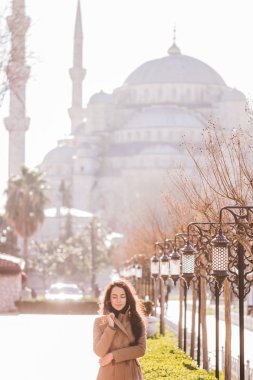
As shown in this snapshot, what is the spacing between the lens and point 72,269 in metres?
84.5

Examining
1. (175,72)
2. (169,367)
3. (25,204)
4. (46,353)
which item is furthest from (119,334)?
(175,72)

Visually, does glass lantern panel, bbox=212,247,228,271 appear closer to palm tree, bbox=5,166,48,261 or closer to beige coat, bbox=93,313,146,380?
beige coat, bbox=93,313,146,380

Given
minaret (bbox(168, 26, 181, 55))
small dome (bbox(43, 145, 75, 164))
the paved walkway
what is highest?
minaret (bbox(168, 26, 181, 55))

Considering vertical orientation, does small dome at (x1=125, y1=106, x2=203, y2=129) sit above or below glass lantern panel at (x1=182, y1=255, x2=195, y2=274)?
above

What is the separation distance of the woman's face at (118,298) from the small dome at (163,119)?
127529mm

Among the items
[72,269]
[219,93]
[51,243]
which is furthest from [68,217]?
[219,93]

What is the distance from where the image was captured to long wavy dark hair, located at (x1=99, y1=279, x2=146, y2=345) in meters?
9.94

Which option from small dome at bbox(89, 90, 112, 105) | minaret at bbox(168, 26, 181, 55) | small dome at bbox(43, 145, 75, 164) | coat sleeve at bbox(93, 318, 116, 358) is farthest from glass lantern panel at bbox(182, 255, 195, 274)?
minaret at bbox(168, 26, 181, 55)

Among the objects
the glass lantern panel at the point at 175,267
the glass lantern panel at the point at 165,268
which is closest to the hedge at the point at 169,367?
the glass lantern panel at the point at 175,267

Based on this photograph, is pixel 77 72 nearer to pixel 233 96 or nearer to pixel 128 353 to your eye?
pixel 233 96

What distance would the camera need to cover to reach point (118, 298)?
9898mm

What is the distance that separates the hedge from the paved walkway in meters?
0.85

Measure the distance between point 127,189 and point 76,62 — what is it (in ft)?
61.6

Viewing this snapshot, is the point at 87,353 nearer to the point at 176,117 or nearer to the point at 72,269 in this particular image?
the point at 72,269
